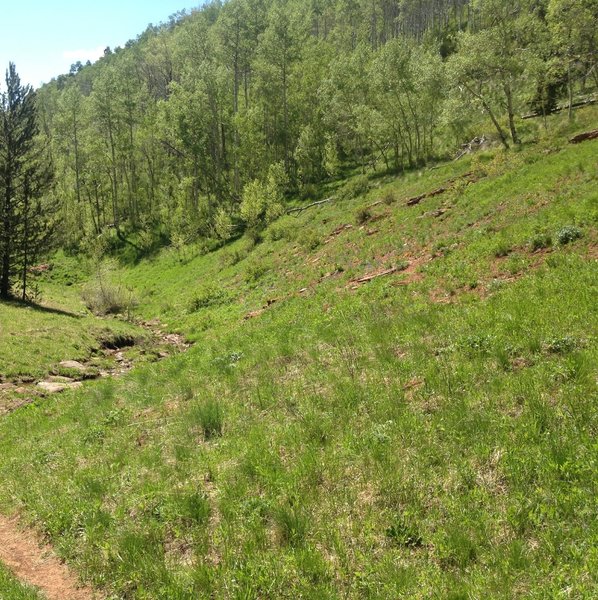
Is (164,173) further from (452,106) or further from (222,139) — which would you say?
(452,106)

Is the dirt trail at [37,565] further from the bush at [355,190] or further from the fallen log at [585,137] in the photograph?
Result: the bush at [355,190]

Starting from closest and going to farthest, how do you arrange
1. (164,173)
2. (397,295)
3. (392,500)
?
(392,500)
(397,295)
(164,173)

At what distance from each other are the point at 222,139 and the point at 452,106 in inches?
1527

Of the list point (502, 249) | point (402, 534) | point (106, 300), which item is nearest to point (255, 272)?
point (106, 300)

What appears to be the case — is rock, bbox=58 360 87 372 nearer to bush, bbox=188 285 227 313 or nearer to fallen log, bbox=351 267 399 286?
bush, bbox=188 285 227 313

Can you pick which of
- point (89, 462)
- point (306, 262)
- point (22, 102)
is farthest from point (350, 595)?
point (22, 102)

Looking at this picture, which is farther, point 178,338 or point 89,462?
point 178,338

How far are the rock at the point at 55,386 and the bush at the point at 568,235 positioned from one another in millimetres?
17341

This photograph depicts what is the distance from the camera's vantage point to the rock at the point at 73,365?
19764mm

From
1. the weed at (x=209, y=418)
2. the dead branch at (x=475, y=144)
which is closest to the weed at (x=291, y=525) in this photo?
the weed at (x=209, y=418)

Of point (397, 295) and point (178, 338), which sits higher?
point (397, 295)

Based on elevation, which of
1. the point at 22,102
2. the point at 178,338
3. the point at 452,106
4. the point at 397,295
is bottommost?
the point at 178,338

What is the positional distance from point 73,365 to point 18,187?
1938 cm

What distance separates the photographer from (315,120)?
63688mm
